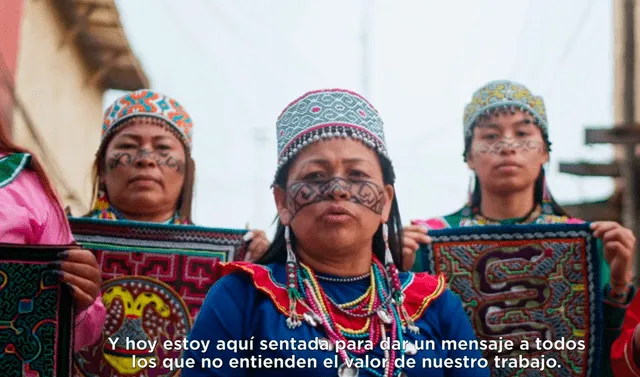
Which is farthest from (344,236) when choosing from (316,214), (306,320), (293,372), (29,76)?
(29,76)

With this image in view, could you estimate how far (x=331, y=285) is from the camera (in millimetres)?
3082

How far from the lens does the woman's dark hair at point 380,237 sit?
10.7ft

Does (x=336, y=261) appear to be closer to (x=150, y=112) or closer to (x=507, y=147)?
(x=507, y=147)

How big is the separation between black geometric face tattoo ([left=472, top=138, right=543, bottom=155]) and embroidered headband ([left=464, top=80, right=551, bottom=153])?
0.16m

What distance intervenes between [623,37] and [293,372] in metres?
8.14

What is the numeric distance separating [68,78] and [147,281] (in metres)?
10.0

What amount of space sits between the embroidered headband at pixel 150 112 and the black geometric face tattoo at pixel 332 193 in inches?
66.0

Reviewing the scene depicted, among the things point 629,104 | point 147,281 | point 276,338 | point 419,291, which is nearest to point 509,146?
point 419,291

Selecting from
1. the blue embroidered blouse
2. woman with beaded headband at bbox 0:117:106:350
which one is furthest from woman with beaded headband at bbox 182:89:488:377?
woman with beaded headband at bbox 0:117:106:350

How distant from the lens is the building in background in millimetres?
10719

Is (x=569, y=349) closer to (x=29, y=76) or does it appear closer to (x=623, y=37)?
(x=623, y=37)

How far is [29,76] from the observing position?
10.9m

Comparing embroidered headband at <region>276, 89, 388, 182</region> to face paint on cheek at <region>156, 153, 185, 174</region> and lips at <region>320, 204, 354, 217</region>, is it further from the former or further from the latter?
face paint on cheek at <region>156, 153, 185, 174</region>

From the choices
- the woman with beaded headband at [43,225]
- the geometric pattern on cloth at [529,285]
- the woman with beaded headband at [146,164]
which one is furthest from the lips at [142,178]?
the geometric pattern on cloth at [529,285]
